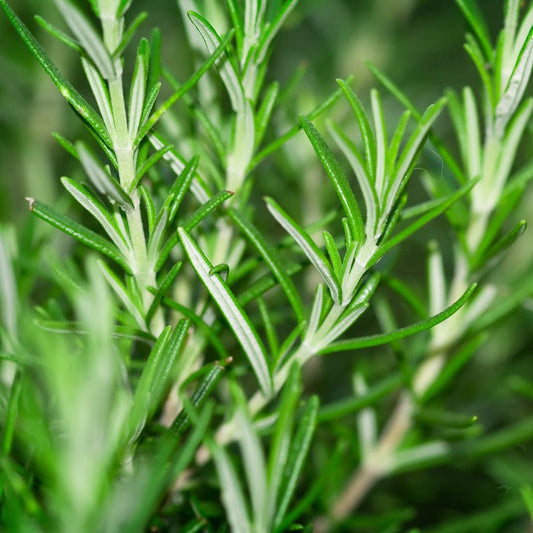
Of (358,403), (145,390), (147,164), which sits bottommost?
(358,403)

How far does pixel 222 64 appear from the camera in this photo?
0.40 m

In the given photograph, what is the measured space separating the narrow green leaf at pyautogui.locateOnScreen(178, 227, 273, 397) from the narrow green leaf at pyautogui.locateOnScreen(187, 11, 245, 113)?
0.11m

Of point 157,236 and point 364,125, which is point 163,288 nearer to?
point 157,236

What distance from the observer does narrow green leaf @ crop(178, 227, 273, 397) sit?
0.37 metres

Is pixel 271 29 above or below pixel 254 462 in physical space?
Result: above

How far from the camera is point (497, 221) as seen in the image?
0.47 m

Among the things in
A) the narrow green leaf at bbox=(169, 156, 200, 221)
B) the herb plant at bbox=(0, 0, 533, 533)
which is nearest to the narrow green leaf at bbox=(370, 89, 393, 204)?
the herb plant at bbox=(0, 0, 533, 533)

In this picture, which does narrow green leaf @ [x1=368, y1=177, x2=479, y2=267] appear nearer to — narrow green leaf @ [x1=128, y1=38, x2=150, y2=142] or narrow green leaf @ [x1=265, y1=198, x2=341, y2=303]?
narrow green leaf @ [x1=265, y1=198, x2=341, y2=303]

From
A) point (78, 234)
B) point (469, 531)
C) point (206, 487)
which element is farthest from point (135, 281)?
point (469, 531)

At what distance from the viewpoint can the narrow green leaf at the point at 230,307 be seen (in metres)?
0.37

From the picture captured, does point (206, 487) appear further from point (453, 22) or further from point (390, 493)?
point (453, 22)

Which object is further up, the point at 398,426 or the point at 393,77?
the point at 393,77

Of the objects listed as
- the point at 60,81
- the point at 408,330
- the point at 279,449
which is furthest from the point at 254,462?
the point at 60,81

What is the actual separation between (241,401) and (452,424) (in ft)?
0.72
